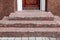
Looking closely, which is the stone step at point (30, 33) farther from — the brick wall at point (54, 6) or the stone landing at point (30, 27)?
the brick wall at point (54, 6)

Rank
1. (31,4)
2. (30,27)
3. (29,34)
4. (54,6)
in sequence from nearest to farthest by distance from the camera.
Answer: (29,34)
(30,27)
(54,6)
(31,4)

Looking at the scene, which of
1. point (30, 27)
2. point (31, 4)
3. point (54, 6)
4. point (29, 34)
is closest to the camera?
point (29, 34)

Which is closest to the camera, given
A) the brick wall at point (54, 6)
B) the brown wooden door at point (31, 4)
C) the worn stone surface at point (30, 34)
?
the worn stone surface at point (30, 34)

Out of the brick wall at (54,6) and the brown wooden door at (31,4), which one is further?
Answer: the brown wooden door at (31,4)

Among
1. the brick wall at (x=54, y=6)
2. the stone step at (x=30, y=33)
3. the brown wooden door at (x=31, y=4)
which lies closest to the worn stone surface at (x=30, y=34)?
the stone step at (x=30, y=33)

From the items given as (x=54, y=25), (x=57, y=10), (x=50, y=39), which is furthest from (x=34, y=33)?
(x=57, y=10)

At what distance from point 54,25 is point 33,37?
22.9 inches

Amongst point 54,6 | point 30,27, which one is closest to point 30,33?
point 30,27

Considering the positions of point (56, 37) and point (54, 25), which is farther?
point (54, 25)

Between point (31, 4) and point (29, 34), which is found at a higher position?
point (31, 4)

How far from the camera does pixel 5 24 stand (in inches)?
121

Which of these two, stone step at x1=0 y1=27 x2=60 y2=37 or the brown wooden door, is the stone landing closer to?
stone step at x1=0 y1=27 x2=60 y2=37

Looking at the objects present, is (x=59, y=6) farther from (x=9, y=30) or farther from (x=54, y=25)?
(x=9, y=30)

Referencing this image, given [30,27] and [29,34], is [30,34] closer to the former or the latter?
[29,34]
